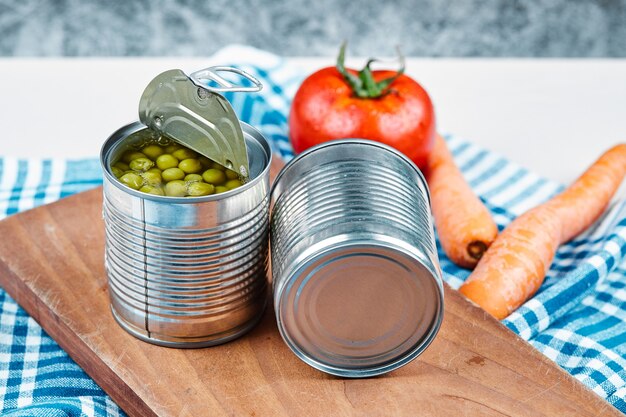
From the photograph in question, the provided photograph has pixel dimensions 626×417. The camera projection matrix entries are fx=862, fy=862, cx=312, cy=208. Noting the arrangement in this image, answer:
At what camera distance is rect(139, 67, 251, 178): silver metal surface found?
1048mm

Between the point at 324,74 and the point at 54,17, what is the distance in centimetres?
180

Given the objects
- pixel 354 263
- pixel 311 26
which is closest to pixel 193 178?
pixel 354 263

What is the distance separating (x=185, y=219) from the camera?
1.03 meters

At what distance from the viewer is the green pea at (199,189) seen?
1.04m

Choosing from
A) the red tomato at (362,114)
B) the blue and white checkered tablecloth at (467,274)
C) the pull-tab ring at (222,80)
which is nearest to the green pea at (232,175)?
the pull-tab ring at (222,80)

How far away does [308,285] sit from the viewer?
1.02m

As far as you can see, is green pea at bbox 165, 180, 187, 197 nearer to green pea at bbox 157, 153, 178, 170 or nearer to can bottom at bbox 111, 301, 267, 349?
green pea at bbox 157, 153, 178, 170

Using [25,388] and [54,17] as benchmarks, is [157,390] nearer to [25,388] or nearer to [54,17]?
[25,388]

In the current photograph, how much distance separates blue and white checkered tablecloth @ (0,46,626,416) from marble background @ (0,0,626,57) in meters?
1.22

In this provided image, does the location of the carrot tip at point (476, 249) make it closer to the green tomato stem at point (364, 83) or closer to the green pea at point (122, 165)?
the green tomato stem at point (364, 83)

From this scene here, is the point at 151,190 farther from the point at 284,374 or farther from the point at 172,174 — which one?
the point at 284,374

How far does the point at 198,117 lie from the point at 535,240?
63 centimetres

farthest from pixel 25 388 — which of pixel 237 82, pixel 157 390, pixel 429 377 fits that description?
pixel 237 82

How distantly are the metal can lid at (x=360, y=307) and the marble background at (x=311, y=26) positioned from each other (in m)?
2.18
